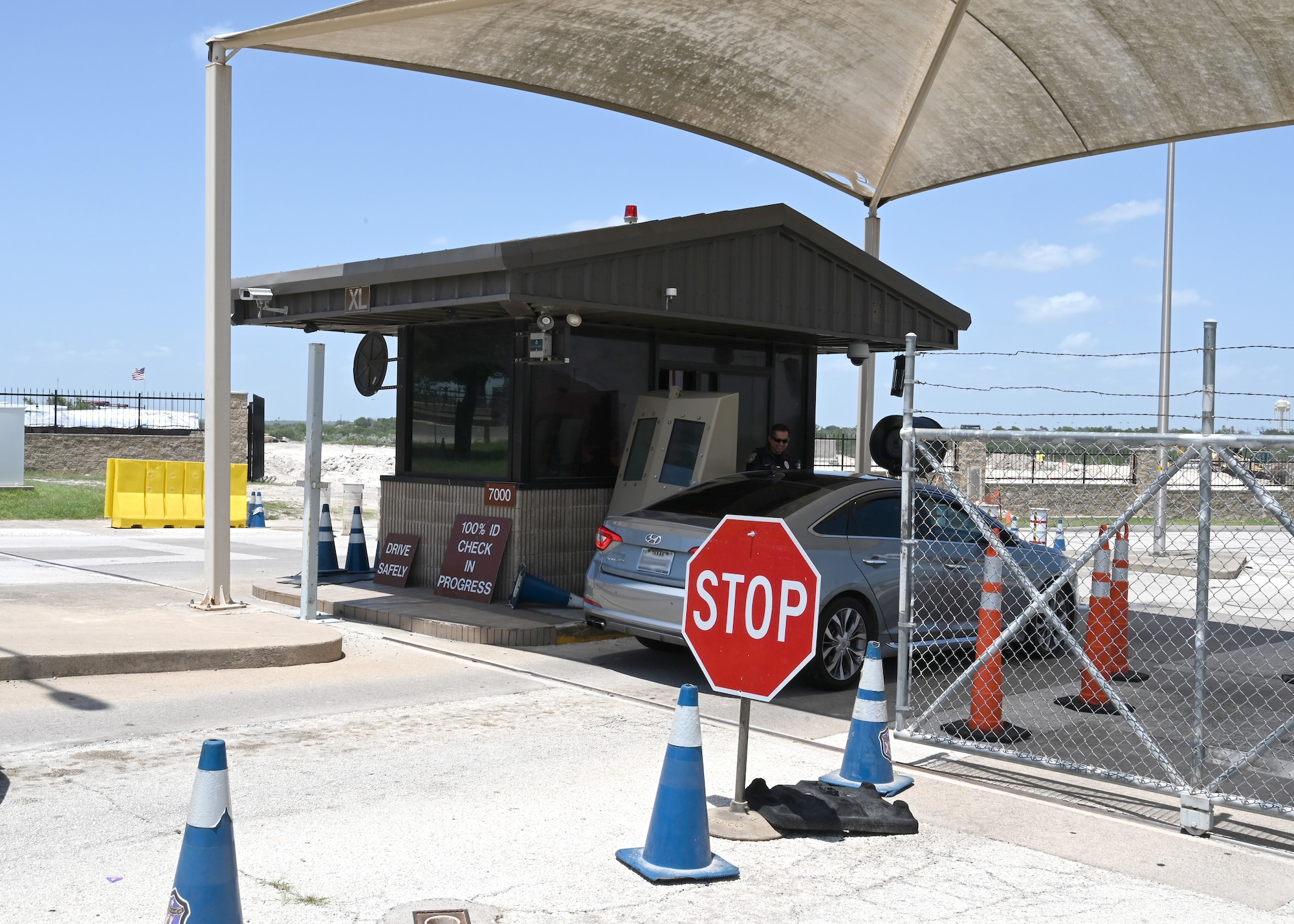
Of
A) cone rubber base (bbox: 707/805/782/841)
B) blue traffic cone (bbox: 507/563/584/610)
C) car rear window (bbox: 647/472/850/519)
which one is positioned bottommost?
cone rubber base (bbox: 707/805/782/841)

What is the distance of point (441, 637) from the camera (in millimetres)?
10625

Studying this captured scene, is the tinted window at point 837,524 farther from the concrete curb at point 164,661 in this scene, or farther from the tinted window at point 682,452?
the concrete curb at point 164,661

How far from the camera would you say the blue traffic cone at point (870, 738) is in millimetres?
6211

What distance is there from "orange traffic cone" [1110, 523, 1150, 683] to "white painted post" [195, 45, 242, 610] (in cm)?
753

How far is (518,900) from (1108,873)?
254cm

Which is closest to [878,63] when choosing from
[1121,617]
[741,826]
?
[1121,617]

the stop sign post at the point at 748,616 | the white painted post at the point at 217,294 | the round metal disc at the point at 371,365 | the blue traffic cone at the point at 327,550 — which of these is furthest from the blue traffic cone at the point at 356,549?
the stop sign post at the point at 748,616

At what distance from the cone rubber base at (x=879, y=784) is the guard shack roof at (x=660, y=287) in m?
5.23

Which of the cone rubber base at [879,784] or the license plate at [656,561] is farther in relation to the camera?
the license plate at [656,561]

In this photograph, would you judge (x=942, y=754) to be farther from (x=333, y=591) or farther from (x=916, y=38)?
(x=916, y=38)

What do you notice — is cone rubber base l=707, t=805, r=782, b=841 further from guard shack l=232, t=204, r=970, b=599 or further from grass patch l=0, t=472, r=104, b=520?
grass patch l=0, t=472, r=104, b=520

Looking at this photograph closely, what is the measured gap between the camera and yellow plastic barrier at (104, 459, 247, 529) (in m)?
22.4

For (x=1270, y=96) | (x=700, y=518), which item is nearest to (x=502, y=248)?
(x=700, y=518)

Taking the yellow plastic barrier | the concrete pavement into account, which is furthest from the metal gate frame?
the yellow plastic barrier
